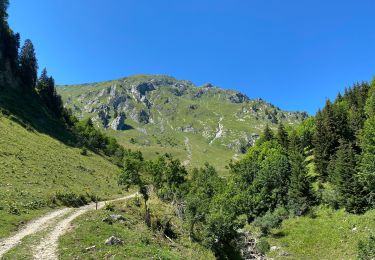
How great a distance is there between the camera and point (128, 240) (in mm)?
29453

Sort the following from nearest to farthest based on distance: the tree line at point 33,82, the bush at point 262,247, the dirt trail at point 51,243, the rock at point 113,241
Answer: the dirt trail at point 51,243, the rock at point 113,241, the bush at point 262,247, the tree line at point 33,82

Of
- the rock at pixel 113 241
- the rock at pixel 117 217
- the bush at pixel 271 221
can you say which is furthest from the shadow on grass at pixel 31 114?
the rock at pixel 113 241

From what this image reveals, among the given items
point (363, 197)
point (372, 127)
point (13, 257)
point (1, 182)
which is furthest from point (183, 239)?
point (372, 127)

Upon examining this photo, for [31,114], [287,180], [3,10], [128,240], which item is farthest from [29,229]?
[3,10]

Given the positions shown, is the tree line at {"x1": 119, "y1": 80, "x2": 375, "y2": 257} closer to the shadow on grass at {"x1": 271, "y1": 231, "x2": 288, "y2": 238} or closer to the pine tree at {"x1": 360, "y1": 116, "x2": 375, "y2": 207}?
the pine tree at {"x1": 360, "y1": 116, "x2": 375, "y2": 207}

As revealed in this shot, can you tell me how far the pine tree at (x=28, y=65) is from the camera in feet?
433

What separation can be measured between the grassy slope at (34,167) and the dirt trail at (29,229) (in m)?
1.08

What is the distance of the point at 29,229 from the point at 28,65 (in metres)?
121

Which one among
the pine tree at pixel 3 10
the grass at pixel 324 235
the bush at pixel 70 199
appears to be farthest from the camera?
the pine tree at pixel 3 10

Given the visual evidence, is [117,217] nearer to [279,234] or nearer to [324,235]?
[279,234]

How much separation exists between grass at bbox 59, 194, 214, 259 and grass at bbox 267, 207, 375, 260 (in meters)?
18.2

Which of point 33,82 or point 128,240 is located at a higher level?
point 33,82

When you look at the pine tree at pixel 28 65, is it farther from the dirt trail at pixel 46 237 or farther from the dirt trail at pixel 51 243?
the dirt trail at pixel 51 243

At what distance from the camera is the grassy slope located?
3984cm
